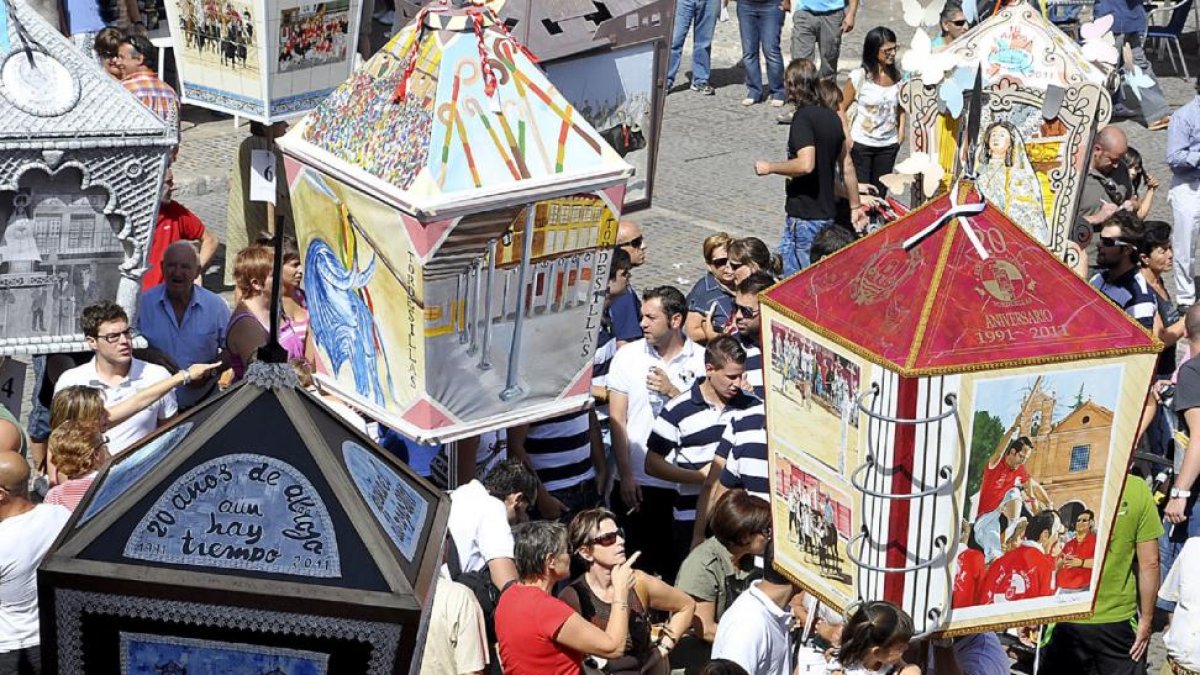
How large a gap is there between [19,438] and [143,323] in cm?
158

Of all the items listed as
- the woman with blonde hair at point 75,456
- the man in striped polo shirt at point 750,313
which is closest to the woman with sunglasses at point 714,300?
the man in striped polo shirt at point 750,313

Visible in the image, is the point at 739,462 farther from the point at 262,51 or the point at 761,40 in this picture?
the point at 761,40

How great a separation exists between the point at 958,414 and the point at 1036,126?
447 cm

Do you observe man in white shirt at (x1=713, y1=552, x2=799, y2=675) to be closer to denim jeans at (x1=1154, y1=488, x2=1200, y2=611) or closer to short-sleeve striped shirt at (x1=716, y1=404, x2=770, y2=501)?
short-sleeve striped shirt at (x1=716, y1=404, x2=770, y2=501)

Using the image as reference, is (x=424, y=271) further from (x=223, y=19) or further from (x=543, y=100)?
(x=223, y=19)

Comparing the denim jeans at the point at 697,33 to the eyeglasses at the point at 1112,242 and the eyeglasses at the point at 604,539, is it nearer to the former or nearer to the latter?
the eyeglasses at the point at 1112,242

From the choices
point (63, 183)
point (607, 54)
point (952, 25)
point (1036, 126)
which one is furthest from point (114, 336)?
point (952, 25)

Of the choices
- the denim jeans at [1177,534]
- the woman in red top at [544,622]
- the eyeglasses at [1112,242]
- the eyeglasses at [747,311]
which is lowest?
the denim jeans at [1177,534]

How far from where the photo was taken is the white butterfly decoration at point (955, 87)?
30.0 feet

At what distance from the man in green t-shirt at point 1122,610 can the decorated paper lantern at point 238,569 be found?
4242 millimetres

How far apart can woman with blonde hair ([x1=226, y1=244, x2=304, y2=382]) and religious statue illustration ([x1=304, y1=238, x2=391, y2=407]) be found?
174 cm

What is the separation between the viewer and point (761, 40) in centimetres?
1703

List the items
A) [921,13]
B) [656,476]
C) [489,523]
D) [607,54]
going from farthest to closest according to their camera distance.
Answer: [921,13] → [607,54] → [656,476] → [489,523]

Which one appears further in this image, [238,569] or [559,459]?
[559,459]
